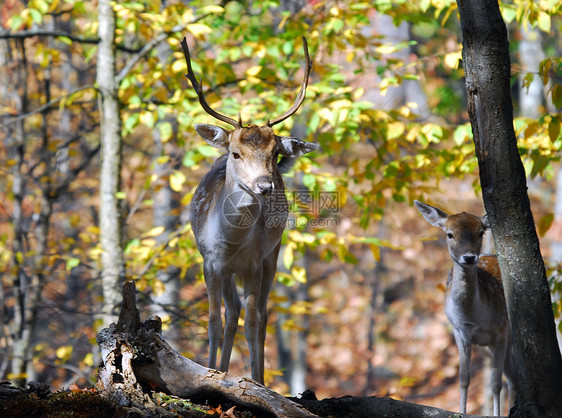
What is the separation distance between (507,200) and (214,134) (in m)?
2.46

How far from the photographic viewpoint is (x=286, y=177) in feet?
28.8

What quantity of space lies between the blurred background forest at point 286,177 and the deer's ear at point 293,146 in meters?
1.76

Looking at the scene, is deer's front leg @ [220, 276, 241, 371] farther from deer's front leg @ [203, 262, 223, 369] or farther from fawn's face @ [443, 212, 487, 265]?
fawn's face @ [443, 212, 487, 265]

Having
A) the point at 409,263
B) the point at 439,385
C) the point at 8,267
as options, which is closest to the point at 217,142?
the point at 8,267

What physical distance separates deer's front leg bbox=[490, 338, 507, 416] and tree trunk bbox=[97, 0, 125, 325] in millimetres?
4664

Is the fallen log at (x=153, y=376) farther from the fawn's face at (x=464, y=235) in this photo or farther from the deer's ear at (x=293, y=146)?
the fawn's face at (x=464, y=235)

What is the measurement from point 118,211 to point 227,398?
4.69m

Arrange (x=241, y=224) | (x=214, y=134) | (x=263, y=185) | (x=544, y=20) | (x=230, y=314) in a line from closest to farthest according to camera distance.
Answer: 1. (x=263, y=185)
2. (x=241, y=224)
3. (x=214, y=134)
4. (x=230, y=314)
5. (x=544, y=20)

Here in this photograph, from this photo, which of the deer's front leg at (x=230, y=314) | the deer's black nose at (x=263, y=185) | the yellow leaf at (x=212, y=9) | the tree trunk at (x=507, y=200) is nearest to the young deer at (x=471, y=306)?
the deer's black nose at (x=263, y=185)

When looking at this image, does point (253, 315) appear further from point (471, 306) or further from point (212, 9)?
point (212, 9)

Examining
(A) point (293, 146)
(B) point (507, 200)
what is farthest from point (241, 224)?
(B) point (507, 200)

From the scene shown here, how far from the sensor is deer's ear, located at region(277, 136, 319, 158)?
5117 millimetres

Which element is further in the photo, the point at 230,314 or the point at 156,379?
the point at 230,314

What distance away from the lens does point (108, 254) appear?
807 cm
